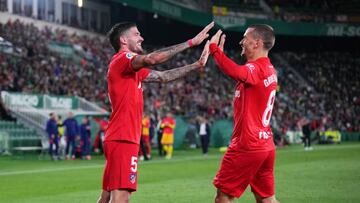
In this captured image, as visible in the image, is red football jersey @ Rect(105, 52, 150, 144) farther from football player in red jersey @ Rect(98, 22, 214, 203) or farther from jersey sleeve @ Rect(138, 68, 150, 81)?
jersey sleeve @ Rect(138, 68, 150, 81)

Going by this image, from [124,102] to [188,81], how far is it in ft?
152

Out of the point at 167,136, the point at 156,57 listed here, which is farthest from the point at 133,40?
the point at 167,136

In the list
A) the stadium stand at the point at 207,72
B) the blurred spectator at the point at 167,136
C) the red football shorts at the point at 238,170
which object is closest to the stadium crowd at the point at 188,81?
the stadium stand at the point at 207,72

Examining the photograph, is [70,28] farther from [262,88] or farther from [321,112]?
[262,88]

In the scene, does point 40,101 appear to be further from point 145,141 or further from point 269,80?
point 269,80

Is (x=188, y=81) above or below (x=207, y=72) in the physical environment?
below

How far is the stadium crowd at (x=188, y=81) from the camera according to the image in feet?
134

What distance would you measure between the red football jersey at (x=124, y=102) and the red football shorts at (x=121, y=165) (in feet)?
0.30

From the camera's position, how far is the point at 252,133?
9.39m

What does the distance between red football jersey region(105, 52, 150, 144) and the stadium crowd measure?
95.3 feet

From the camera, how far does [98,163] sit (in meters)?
29.8

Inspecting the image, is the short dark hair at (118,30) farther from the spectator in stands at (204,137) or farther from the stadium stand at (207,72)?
the spectator in stands at (204,137)

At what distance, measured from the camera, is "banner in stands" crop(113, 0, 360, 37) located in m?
50.1

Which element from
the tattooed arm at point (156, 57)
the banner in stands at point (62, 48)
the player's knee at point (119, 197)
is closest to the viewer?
the tattooed arm at point (156, 57)
